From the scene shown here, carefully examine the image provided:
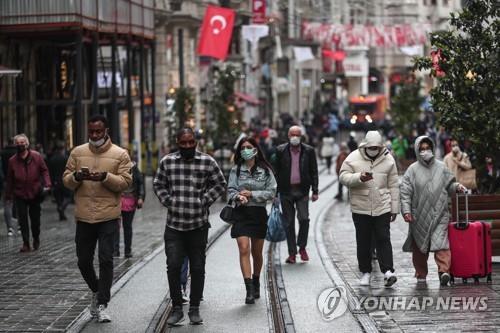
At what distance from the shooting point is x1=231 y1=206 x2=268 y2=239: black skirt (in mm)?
14164

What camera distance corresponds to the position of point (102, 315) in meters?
12.8

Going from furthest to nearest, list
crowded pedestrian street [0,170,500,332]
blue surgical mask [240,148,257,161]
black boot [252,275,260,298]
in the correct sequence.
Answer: black boot [252,275,260,298], blue surgical mask [240,148,257,161], crowded pedestrian street [0,170,500,332]

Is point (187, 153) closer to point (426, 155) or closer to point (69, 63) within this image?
point (426, 155)

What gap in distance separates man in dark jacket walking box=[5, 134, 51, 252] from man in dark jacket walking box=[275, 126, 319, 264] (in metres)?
4.26

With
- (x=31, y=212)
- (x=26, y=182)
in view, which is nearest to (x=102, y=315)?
(x=26, y=182)

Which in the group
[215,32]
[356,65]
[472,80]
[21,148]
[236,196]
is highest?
[215,32]

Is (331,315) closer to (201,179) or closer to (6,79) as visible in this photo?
(201,179)

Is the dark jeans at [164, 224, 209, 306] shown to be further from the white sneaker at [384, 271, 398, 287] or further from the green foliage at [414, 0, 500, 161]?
the green foliage at [414, 0, 500, 161]

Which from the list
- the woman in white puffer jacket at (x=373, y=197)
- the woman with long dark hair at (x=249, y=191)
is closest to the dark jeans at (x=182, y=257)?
the woman with long dark hair at (x=249, y=191)

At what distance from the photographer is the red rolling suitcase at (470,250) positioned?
14953 mm

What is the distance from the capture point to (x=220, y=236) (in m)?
23.0

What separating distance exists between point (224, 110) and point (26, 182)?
77.3ft

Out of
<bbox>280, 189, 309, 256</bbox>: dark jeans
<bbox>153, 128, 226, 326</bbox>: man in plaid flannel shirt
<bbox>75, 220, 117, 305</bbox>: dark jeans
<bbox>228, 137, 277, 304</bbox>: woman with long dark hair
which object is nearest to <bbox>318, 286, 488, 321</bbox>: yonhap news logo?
<bbox>228, 137, 277, 304</bbox>: woman with long dark hair

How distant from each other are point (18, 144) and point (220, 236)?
4.37 metres
